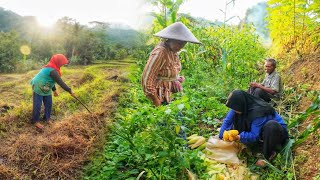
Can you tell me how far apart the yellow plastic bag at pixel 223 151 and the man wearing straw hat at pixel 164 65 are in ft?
2.53

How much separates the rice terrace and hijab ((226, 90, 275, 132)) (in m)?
0.01

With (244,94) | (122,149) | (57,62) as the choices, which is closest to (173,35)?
(244,94)

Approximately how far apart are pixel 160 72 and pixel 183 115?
Result: 84cm

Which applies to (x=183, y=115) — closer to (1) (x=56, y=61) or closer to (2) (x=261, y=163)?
(2) (x=261, y=163)

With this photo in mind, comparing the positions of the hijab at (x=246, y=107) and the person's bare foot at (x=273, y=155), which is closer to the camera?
the person's bare foot at (x=273, y=155)

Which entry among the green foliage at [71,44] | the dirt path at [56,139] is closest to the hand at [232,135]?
the dirt path at [56,139]

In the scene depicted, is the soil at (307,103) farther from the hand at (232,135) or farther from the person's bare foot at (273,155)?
the hand at (232,135)

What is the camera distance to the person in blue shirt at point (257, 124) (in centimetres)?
329

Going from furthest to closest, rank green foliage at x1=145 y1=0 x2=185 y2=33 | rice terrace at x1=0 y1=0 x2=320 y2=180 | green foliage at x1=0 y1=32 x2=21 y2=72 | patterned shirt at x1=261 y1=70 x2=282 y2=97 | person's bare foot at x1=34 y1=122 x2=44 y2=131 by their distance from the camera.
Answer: green foliage at x1=0 y1=32 x2=21 y2=72 < green foliage at x1=145 y1=0 x2=185 y2=33 < patterned shirt at x1=261 y1=70 x2=282 y2=97 < person's bare foot at x1=34 y1=122 x2=44 y2=131 < rice terrace at x1=0 y1=0 x2=320 y2=180

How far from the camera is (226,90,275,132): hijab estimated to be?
3.47 meters

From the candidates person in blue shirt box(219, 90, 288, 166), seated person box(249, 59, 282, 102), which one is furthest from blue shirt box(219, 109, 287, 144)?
seated person box(249, 59, 282, 102)

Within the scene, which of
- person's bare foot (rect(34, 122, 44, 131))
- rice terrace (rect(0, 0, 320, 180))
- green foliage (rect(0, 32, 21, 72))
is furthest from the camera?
green foliage (rect(0, 32, 21, 72))

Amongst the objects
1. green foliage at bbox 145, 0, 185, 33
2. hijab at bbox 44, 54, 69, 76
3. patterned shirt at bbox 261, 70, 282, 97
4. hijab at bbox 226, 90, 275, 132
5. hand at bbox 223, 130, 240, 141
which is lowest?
hand at bbox 223, 130, 240, 141

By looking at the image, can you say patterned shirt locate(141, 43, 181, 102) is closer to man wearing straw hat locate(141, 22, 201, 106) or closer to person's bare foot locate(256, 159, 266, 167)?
man wearing straw hat locate(141, 22, 201, 106)
